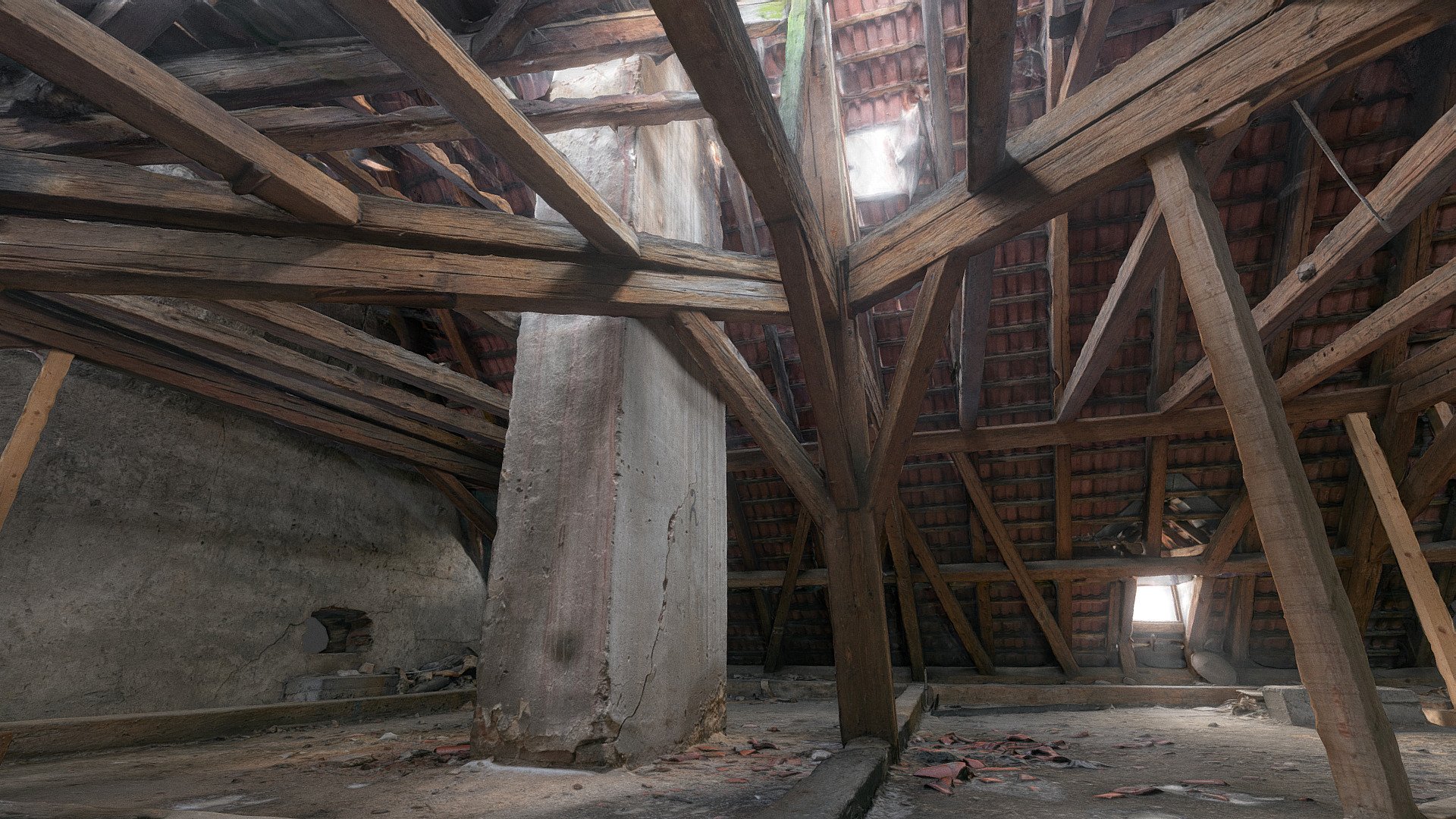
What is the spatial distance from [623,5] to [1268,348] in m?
7.08

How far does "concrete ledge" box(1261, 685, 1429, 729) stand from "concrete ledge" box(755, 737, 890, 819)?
4.63 metres

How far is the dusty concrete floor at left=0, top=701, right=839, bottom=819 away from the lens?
2.44 m

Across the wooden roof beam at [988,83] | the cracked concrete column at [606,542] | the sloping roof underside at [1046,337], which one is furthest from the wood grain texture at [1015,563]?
the wooden roof beam at [988,83]

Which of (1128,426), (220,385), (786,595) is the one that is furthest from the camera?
(786,595)

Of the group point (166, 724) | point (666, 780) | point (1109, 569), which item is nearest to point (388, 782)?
point (666, 780)

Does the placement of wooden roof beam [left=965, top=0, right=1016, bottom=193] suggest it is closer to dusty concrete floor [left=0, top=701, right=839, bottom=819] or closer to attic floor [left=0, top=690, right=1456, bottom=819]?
attic floor [left=0, top=690, right=1456, bottom=819]

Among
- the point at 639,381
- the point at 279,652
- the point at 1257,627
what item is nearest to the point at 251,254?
the point at 639,381

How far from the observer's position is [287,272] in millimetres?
2697

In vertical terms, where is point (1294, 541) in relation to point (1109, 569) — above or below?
above

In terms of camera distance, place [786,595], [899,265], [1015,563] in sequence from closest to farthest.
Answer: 1. [899,265]
2. [1015,563]
3. [786,595]

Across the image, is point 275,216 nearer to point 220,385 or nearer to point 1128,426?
point 220,385

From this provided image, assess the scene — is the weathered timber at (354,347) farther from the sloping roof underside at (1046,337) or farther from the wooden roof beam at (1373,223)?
the wooden roof beam at (1373,223)

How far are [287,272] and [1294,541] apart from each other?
3534mm

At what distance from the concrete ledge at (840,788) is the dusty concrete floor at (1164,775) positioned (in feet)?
0.32
